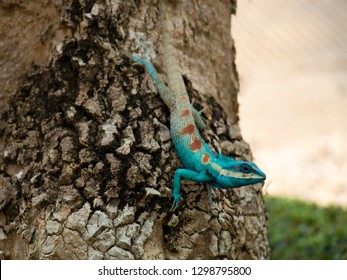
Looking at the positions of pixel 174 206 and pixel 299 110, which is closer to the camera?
pixel 174 206

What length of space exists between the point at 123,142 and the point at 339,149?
6292mm

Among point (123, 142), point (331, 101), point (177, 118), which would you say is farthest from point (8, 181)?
point (331, 101)

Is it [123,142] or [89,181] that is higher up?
[123,142]

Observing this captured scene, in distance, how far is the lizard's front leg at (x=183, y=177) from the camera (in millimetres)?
2621

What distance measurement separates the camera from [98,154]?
2.63m

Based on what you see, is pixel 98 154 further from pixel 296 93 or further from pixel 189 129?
pixel 296 93

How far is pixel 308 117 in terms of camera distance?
32.4 ft

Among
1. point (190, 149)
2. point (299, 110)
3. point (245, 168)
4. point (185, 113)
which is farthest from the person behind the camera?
point (299, 110)

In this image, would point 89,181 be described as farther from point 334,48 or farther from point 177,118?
point 334,48

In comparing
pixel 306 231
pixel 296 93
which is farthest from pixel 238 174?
pixel 296 93

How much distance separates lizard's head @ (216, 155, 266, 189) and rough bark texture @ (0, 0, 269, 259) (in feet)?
0.50

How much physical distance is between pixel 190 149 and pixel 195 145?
0.14 ft

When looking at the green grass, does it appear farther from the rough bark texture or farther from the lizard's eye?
the lizard's eye

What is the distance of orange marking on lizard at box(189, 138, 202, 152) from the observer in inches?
108
